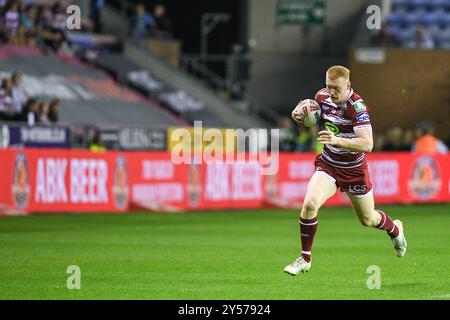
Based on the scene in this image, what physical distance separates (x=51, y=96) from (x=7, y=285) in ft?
70.4

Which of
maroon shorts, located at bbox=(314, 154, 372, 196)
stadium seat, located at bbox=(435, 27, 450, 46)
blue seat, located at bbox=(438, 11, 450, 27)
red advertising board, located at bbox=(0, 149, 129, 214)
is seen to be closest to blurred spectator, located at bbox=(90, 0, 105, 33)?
stadium seat, located at bbox=(435, 27, 450, 46)

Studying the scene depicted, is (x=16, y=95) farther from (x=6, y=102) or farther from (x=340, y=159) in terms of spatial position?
(x=340, y=159)

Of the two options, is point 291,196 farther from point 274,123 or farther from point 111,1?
point 111,1

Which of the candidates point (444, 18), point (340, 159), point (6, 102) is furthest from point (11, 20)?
point (340, 159)

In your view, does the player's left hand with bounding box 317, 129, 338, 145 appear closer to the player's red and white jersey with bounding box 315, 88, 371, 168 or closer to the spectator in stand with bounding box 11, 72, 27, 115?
the player's red and white jersey with bounding box 315, 88, 371, 168

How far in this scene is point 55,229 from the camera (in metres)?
20.9

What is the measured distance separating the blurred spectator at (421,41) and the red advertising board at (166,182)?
359 inches

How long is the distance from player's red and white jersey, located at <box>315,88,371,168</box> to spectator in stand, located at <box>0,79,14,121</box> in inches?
609

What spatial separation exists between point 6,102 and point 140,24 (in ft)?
42.2

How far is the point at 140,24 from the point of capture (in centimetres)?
3978

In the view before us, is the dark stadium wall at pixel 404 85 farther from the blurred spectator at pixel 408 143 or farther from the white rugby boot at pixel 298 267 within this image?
the white rugby boot at pixel 298 267

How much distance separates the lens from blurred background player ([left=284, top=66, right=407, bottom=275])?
12492 mm

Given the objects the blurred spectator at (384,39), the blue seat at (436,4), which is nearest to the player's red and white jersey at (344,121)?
the blurred spectator at (384,39)
